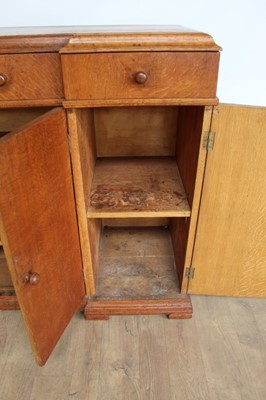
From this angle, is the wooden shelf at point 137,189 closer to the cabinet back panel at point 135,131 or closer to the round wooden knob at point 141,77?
the cabinet back panel at point 135,131

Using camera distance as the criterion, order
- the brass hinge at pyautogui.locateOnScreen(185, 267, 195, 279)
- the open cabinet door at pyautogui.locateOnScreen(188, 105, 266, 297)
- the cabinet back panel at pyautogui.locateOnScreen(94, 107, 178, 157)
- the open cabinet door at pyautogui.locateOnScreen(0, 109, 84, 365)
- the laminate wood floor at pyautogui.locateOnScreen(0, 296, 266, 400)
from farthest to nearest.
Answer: the cabinet back panel at pyautogui.locateOnScreen(94, 107, 178, 157) → the brass hinge at pyautogui.locateOnScreen(185, 267, 195, 279) → the laminate wood floor at pyautogui.locateOnScreen(0, 296, 266, 400) → the open cabinet door at pyautogui.locateOnScreen(188, 105, 266, 297) → the open cabinet door at pyautogui.locateOnScreen(0, 109, 84, 365)

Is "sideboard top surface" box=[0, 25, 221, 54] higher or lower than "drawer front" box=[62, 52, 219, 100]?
higher

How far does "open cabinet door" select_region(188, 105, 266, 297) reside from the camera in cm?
84

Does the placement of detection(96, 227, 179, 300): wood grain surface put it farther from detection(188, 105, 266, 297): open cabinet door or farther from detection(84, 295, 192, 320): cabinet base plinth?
detection(188, 105, 266, 297): open cabinet door

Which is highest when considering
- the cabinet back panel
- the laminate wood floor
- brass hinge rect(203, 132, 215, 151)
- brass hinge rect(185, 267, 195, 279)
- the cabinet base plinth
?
brass hinge rect(203, 132, 215, 151)

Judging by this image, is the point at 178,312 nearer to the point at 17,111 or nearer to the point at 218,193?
the point at 218,193

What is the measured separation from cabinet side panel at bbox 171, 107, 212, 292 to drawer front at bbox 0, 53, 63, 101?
0.40 m

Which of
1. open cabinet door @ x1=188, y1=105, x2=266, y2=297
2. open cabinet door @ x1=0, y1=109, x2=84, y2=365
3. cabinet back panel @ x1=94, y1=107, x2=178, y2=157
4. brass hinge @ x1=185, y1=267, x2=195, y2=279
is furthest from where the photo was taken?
cabinet back panel @ x1=94, y1=107, x2=178, y2=157

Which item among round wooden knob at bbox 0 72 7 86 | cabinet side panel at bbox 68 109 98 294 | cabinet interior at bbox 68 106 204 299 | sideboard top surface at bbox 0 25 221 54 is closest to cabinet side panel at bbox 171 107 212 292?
cabinet interior at bbox 68 106 204 299

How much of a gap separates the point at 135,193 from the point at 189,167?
8.4 inches

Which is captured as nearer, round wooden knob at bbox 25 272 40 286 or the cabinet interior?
round wooden knob at bbox 25 272 40 286

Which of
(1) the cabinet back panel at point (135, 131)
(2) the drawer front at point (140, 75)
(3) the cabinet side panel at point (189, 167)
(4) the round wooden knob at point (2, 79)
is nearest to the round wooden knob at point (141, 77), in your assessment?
(2) the drawer front at point (140, 75)

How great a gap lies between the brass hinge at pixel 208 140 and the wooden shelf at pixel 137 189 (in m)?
0.23

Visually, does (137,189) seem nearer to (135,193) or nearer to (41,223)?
(135,193)
